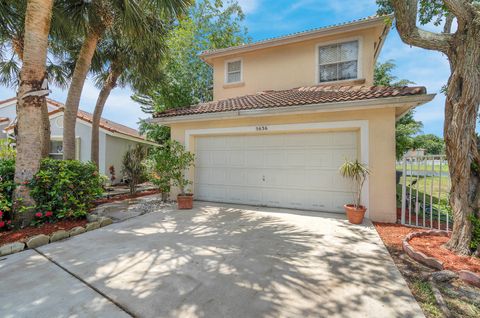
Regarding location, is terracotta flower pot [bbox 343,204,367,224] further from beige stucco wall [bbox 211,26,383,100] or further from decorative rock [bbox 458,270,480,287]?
beige stucco wall [bbox 211,26,383,100]

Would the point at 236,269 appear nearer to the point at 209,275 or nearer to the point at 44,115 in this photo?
the point at 209,275

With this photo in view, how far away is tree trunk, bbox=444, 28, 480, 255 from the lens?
3.70 metres

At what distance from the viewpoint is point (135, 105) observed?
698 inches

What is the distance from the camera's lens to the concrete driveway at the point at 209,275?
2.59 meters

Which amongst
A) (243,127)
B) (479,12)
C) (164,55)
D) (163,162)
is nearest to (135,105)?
(164,55)

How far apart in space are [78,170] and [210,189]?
4.20m

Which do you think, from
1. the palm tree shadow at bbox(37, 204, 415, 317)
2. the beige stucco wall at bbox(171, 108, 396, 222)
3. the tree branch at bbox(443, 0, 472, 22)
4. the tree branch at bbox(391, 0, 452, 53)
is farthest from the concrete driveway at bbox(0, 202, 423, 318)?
→ the tree branch at bbox(443, 0, 472, 22)

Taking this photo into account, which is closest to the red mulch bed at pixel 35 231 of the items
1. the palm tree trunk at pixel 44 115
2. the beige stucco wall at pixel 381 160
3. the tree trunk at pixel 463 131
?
the palm tree trunk at pixel 44 115

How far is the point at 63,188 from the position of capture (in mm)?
5641

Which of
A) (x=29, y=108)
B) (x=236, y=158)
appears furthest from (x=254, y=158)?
(x=29, y=108)

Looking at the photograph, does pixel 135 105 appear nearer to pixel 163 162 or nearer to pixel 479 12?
pixel 163 162

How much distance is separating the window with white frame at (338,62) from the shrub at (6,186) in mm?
10432

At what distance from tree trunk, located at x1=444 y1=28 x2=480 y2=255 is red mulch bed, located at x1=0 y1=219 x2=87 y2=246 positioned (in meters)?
7.92

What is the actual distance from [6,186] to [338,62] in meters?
11.1
